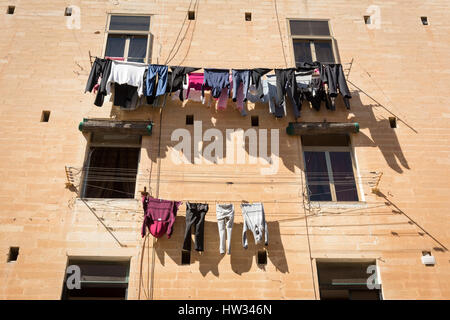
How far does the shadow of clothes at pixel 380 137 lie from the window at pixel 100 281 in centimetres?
725

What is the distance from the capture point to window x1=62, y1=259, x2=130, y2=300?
9594 mm

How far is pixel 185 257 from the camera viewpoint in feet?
32.5

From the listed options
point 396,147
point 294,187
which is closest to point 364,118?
point 396,147

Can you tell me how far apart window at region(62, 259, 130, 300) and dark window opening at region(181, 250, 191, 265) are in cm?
133

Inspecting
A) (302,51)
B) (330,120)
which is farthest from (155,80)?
(330,120)

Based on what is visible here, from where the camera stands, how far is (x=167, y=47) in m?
13.3

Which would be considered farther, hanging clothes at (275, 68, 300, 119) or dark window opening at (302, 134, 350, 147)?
dark window opening at (302, 134, 350, 147)

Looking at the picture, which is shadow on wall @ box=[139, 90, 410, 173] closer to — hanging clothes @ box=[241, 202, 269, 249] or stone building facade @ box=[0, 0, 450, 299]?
stone building facade @ box=[0, 0, 450, 299]

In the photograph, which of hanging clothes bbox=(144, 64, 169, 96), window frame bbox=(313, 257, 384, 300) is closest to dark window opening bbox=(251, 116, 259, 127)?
hanging clothes bbox=(144, 64, 169, 96)

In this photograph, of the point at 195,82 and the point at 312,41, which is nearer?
the point at 195,82

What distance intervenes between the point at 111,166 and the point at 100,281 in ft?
10.3

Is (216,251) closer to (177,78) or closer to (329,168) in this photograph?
(329,168)
